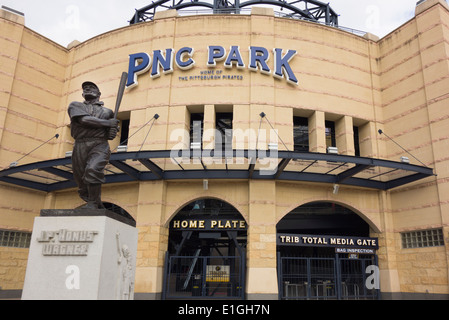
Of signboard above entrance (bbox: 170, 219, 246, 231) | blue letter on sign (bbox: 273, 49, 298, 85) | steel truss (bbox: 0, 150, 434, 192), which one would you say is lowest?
signboard above entrance (bbox: 170, 219, 246, 231)

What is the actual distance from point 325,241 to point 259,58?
998 cm

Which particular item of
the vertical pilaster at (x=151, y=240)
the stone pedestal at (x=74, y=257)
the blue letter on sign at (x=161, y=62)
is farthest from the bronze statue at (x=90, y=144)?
the blue letter on sign at (x=161, y=62)

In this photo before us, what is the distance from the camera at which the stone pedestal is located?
6609 mm

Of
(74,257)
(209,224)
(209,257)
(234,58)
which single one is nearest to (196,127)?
(234,58)

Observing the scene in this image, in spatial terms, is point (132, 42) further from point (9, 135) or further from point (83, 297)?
point (83, 297)

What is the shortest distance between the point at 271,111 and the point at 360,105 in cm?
558

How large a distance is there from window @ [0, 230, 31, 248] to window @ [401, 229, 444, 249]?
66.2 ft

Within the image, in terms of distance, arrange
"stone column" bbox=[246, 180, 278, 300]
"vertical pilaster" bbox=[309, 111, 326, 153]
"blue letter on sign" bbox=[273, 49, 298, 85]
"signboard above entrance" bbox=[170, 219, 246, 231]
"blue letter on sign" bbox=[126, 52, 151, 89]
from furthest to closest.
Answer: "blue letter on sign" bbox=[126, 52, 151, 89] → "blue letter on sign" bbox=[273, 49, 298, 85] → "vertical pilaster" bbox=[309, 111, 326, 153] → "signboard above entrance" bbox=[170, 219, 246, 231] → "stone column" bbox=[246, 180, 278, 300]

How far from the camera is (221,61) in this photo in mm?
19453

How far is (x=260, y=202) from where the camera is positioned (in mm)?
17109

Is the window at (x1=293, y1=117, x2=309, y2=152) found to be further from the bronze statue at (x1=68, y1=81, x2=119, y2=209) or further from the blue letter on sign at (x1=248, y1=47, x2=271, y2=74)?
the bronze statue at (x1=68, y1=81, x2=119, y2=209)

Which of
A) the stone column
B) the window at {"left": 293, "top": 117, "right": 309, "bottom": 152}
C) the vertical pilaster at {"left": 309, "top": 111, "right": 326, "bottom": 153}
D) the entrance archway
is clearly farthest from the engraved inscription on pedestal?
the window at {"left": 293, "top": 117, "right": 309, "bottom": 152}

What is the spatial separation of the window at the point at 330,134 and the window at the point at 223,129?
18.8 ft

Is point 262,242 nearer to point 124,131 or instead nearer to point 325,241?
point 325,241
